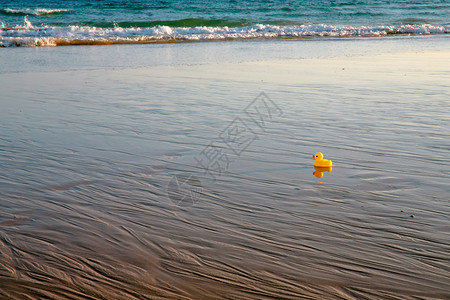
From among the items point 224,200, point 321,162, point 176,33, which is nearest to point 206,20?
point 176,33

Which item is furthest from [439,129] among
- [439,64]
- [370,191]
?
[439,64]

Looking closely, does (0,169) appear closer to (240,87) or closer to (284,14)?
(240,87)

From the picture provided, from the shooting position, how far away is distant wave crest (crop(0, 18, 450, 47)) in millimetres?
19016

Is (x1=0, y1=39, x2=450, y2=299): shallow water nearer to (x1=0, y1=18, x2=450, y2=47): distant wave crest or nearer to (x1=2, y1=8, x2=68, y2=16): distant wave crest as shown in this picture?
(x1=0, y1=18, x2=450, y2=47): distant wave crest

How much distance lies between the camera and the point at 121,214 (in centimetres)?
299

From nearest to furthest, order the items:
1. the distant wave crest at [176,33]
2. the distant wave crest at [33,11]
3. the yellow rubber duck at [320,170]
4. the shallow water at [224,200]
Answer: the shallow water at [224,200] → the yellow rubber duck at [320,170] → the distant wave crest at [176,33] → the distant wave crest at [33,11]

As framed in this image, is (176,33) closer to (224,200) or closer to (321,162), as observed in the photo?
(321,162)

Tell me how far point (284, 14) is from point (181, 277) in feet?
93.1

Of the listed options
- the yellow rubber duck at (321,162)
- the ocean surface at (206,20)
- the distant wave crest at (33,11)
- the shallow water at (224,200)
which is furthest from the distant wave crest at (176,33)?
the yellow rubber duck at (321,162)

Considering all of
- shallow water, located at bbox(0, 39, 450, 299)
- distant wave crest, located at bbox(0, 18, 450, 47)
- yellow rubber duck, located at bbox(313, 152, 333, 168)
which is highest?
distant wave crest, located at bbox(0, 18, 450, 47)

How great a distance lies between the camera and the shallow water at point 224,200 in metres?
2.26

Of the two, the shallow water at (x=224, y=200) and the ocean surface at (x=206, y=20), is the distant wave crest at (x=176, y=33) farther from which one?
the shallow water at (x=224, y=200)

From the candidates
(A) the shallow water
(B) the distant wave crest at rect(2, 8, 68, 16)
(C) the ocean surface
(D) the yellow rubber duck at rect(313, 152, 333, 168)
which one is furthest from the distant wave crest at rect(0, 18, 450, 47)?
(D) the yellow rubber duck at rect(313, 152, 333, 168)

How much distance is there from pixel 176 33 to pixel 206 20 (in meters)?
4.50
